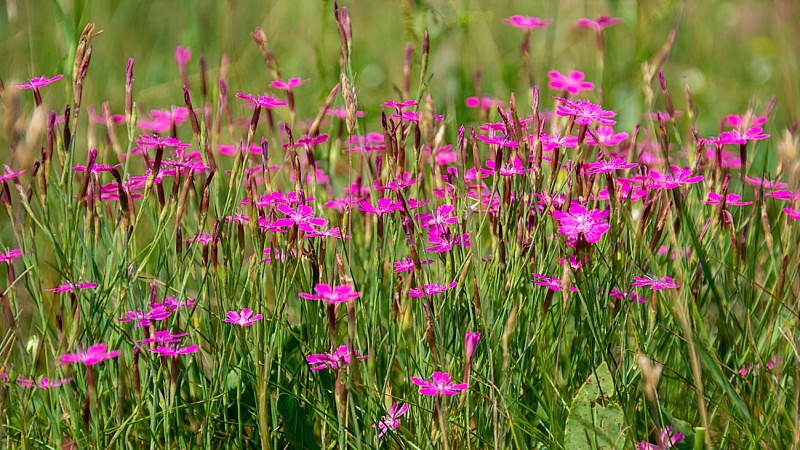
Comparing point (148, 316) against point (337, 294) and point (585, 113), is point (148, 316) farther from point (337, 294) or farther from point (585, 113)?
point (585, 113)

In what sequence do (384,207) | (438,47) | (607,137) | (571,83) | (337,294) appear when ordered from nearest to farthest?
(337,294) < (384,207) < (607,137) < (571,83) < (438,47)

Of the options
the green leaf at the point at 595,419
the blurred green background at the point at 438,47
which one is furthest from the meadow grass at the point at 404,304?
the blurred green background at the point at 438,47

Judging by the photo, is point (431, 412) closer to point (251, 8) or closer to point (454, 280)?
point (454, 280)

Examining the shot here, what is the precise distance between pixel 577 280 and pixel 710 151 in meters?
1.08

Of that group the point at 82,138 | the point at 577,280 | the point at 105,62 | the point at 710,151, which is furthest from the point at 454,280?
the point at 105,62

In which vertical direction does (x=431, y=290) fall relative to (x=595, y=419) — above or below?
above

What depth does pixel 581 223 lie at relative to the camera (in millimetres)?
1105

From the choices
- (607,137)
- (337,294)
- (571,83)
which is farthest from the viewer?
(571,83)

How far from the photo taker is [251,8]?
4.10m

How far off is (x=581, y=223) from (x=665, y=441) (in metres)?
0.31

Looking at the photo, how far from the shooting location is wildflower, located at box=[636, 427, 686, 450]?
1.11 meters

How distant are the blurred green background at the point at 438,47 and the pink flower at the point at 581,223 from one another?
1.26 metres

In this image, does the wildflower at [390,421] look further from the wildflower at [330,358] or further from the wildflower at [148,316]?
the wildflower at [148,316]

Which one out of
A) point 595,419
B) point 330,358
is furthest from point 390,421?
point 595,419
